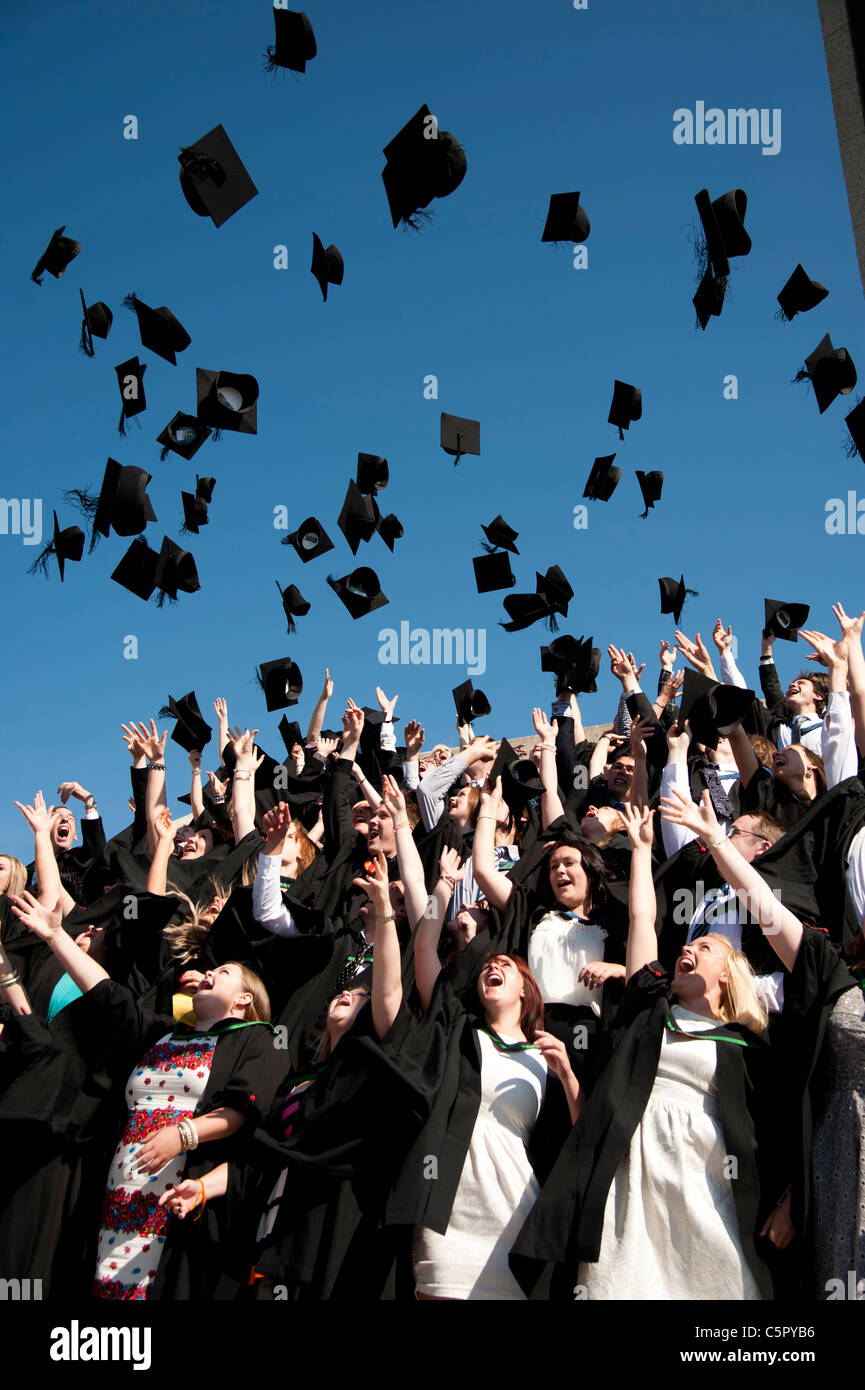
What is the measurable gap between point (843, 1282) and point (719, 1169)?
406 millimetres

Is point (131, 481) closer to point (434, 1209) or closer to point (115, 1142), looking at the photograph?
point (115, 1142)

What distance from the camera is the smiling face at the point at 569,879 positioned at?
4508mm

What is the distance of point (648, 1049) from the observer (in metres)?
3.46

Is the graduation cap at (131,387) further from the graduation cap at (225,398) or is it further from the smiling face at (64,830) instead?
the smiling face at (64,830)

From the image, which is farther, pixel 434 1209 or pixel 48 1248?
pixel 48 1248

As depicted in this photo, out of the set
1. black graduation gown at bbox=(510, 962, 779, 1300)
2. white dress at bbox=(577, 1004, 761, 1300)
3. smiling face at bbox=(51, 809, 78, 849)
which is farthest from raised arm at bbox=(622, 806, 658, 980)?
smiling face at bbox=(51, 809, 78, 849)

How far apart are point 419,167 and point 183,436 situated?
2233 millimetres

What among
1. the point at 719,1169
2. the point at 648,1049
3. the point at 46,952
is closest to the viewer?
the point at 719,1169

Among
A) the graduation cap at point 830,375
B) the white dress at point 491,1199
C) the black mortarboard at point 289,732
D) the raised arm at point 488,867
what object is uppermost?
the graduation cap at point 830,375

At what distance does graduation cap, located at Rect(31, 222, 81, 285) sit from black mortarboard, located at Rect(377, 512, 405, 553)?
265cm

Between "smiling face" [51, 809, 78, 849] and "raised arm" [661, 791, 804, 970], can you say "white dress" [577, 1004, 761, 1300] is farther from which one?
"smiling face" [51, 809, 78, 849]

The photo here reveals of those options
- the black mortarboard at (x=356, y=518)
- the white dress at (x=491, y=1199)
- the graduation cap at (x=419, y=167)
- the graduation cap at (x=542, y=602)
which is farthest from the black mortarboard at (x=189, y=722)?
the white dress at (x=491, y=1199)

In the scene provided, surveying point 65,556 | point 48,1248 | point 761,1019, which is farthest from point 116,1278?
point 65,556

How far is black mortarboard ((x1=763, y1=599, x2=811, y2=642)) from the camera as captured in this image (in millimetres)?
7777
